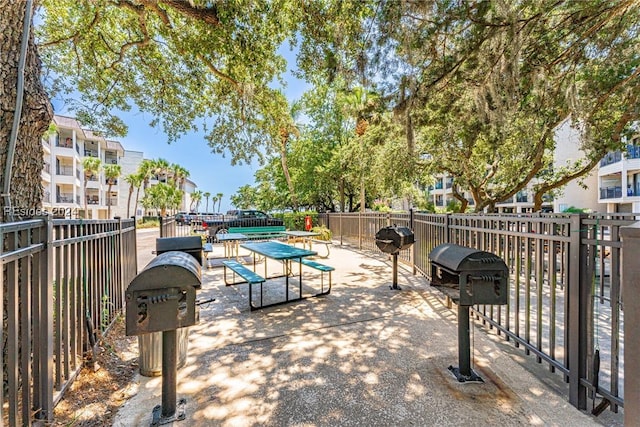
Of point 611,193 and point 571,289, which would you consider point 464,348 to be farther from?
point 611,193

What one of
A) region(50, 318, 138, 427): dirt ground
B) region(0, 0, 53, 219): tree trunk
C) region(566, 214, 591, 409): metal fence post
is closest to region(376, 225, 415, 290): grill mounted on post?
region(566, 214, 591, 409): metal fence post

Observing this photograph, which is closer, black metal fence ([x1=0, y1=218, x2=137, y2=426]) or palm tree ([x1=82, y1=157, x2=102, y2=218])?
black metal fence ([x1=0, y1=218, x2=137, y2=426])

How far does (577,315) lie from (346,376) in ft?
6.88

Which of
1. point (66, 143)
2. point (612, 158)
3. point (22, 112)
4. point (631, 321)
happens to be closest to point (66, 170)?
point (66, 143)

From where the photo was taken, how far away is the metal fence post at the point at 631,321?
136 cm

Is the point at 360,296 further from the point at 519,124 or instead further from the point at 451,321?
the point at 519,124

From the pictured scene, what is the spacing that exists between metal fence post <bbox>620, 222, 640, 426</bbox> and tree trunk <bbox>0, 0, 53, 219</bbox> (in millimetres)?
4311

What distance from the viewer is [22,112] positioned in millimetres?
2701

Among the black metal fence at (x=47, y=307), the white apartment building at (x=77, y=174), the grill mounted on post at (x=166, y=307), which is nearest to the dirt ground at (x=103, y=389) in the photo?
the black metal fence at (x=47, y=307)

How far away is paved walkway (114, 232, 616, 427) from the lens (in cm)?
234

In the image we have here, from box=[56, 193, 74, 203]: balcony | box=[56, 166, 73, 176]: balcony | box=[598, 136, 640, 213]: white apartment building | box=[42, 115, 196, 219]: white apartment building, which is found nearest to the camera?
box=[598, 136, 640, 213]: white apartment building

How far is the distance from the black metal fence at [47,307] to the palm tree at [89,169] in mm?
38425

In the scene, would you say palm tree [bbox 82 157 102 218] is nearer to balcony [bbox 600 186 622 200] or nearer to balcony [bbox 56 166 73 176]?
balcony [bbox 56 166 73 176]

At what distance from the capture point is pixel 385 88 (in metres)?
6.08
